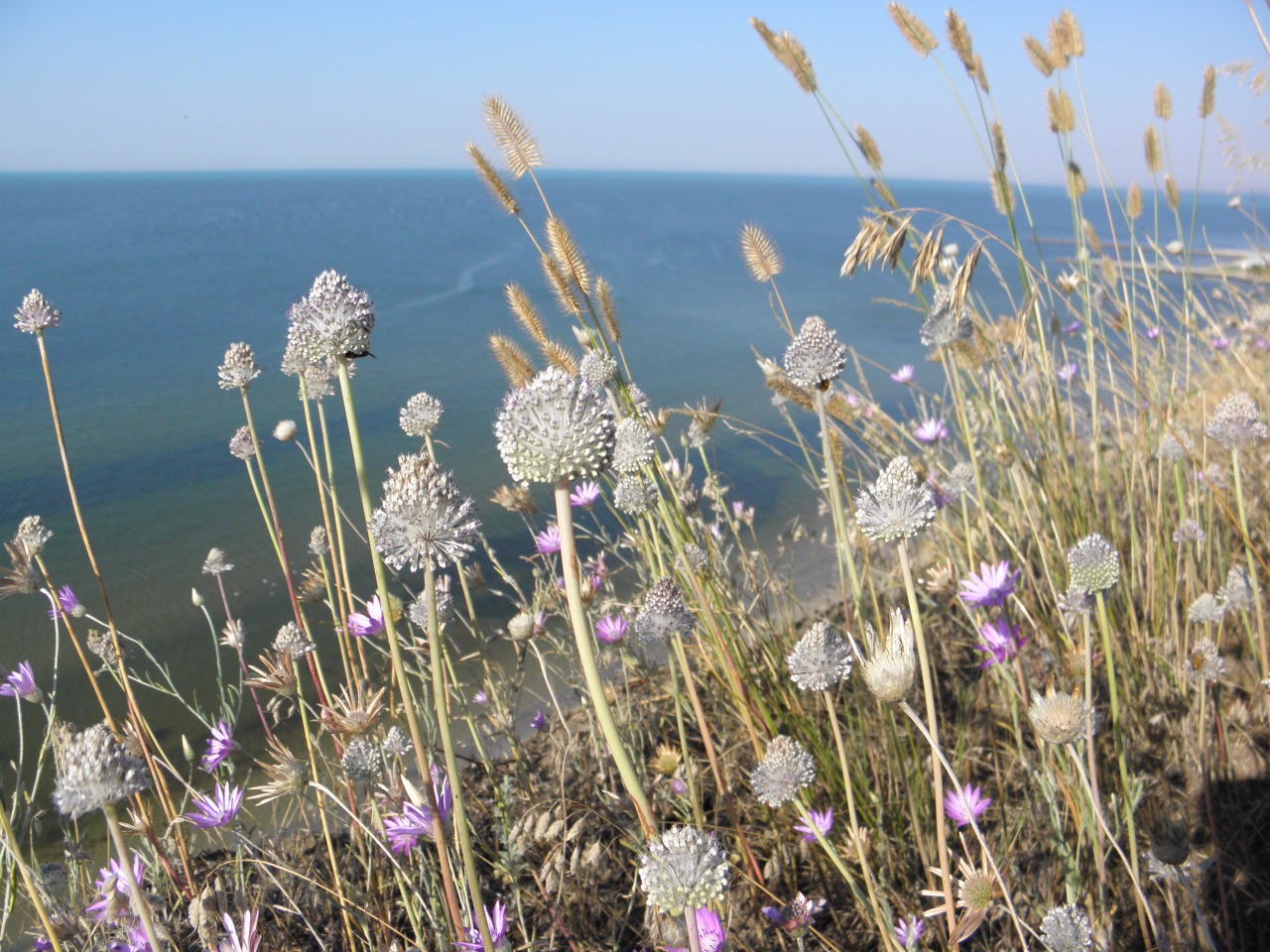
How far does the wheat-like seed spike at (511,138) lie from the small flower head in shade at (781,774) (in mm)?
1486

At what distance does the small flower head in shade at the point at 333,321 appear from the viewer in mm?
1132

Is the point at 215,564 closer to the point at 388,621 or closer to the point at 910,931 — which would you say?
the point at 388,621

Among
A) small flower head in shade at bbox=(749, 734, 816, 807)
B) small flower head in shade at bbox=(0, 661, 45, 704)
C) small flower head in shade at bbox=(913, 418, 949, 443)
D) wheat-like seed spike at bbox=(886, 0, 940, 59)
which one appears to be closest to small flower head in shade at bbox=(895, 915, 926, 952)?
small flower head in shade at bbox=(749, 734, 816, 807)

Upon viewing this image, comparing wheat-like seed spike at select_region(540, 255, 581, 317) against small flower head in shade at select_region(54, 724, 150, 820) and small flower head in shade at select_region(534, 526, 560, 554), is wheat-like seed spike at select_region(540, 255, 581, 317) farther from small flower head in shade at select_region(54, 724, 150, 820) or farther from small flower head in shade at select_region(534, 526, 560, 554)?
small flower head in shade at select_region(54, 724, 150, 820)

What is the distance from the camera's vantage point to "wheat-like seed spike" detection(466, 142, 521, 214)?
191cm

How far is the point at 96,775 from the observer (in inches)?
36.4

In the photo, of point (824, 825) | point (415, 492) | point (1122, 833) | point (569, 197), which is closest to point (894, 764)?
point (824, 825)

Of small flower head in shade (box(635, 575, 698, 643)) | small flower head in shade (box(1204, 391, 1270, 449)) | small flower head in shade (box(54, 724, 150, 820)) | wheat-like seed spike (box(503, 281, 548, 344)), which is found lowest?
small flower head in shade (box(635, 575, 698, 643))

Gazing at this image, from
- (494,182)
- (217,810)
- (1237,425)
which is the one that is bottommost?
(217,810)

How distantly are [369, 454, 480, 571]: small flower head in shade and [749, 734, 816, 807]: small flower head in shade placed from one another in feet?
2.36

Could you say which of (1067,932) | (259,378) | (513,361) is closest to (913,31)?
(513,361)

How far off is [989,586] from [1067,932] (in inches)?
36.4

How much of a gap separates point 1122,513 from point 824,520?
9.88 feet

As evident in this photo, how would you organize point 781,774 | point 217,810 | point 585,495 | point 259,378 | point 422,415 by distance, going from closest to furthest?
point 781,774 → point 217,810 → point 422,415 → point 585,495 → point 259,378
